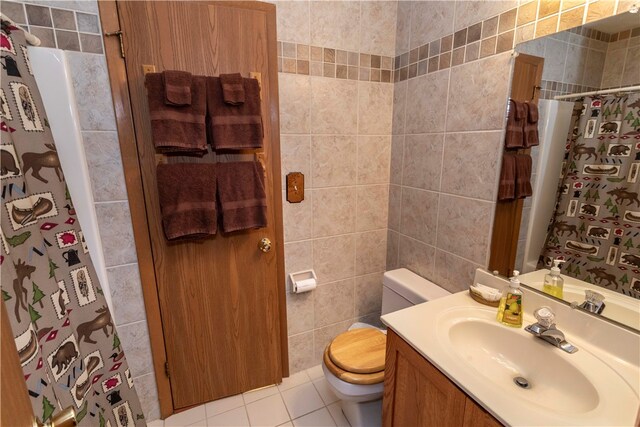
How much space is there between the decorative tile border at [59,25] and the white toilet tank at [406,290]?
1.78 meters

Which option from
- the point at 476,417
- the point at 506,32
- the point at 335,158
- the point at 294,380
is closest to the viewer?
the point at 476,417

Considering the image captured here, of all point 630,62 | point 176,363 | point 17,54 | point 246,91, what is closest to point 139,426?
point 176,363

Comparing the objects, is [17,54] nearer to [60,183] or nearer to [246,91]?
[60,183]

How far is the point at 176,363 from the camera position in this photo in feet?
5.24

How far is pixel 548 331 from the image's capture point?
1.02m

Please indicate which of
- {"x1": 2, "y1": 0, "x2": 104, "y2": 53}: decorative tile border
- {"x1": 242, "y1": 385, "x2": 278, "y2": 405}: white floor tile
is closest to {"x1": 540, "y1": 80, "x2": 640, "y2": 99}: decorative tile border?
{"x1": 2, "y1": 0, "x2": 104, "y2": 53}: decorative tile border

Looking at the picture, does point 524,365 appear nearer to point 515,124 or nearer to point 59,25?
point 515,124

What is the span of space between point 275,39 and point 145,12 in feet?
1.82

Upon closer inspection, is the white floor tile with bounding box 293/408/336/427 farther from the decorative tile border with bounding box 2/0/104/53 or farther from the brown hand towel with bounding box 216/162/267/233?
the decorative tile border with bounding box 2/0/104/53

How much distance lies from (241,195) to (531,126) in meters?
1.27

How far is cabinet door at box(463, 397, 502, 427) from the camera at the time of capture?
786mm

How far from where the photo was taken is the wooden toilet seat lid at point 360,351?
1.38 meters

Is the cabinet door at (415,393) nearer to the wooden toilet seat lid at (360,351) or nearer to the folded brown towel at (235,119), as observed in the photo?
the wooden toilet seat lid at (360,351)

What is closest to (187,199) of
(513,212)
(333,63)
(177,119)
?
(177,119)
